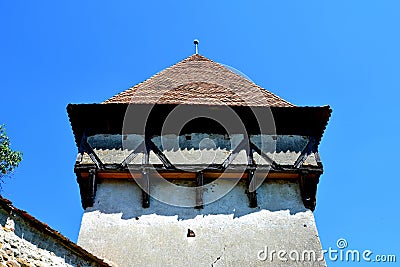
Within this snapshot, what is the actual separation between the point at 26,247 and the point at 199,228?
11.7ft

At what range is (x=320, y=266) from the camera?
29.3 ft

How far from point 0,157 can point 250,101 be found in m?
6.74

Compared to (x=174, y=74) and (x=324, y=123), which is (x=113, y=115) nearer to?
(x=174, y=74)

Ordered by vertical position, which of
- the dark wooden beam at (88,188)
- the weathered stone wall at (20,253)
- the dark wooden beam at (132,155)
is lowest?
the weathered stone wall at (20,253)

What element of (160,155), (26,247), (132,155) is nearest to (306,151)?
(160,155)

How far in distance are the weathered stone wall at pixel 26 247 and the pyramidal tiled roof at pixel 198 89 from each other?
4.24 metres

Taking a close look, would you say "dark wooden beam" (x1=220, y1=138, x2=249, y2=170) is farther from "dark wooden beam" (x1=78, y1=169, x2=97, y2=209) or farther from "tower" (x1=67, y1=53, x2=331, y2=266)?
"dark wooden beam" (x1=78, y1=169, x2=97, y2=209)

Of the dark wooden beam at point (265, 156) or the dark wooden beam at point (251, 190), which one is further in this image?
the dark wooden beam at point (265, 156)

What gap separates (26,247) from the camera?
6.32 metres

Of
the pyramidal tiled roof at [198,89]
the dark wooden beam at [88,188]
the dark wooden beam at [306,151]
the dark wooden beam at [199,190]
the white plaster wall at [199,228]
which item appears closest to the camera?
the white plaster wall at [199,228]

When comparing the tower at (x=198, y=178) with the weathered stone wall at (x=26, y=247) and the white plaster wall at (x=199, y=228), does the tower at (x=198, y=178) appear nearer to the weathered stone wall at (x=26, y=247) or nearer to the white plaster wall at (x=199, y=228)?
the white plaster wall at (x=199, y=228)

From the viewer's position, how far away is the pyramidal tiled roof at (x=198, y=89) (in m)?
10.8

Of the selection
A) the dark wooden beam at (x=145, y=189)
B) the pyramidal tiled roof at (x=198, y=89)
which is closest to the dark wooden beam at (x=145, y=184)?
the dark wooden beam at (x=145, y=189)

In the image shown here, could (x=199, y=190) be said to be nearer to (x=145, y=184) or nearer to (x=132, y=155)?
(x=145, y=184)
